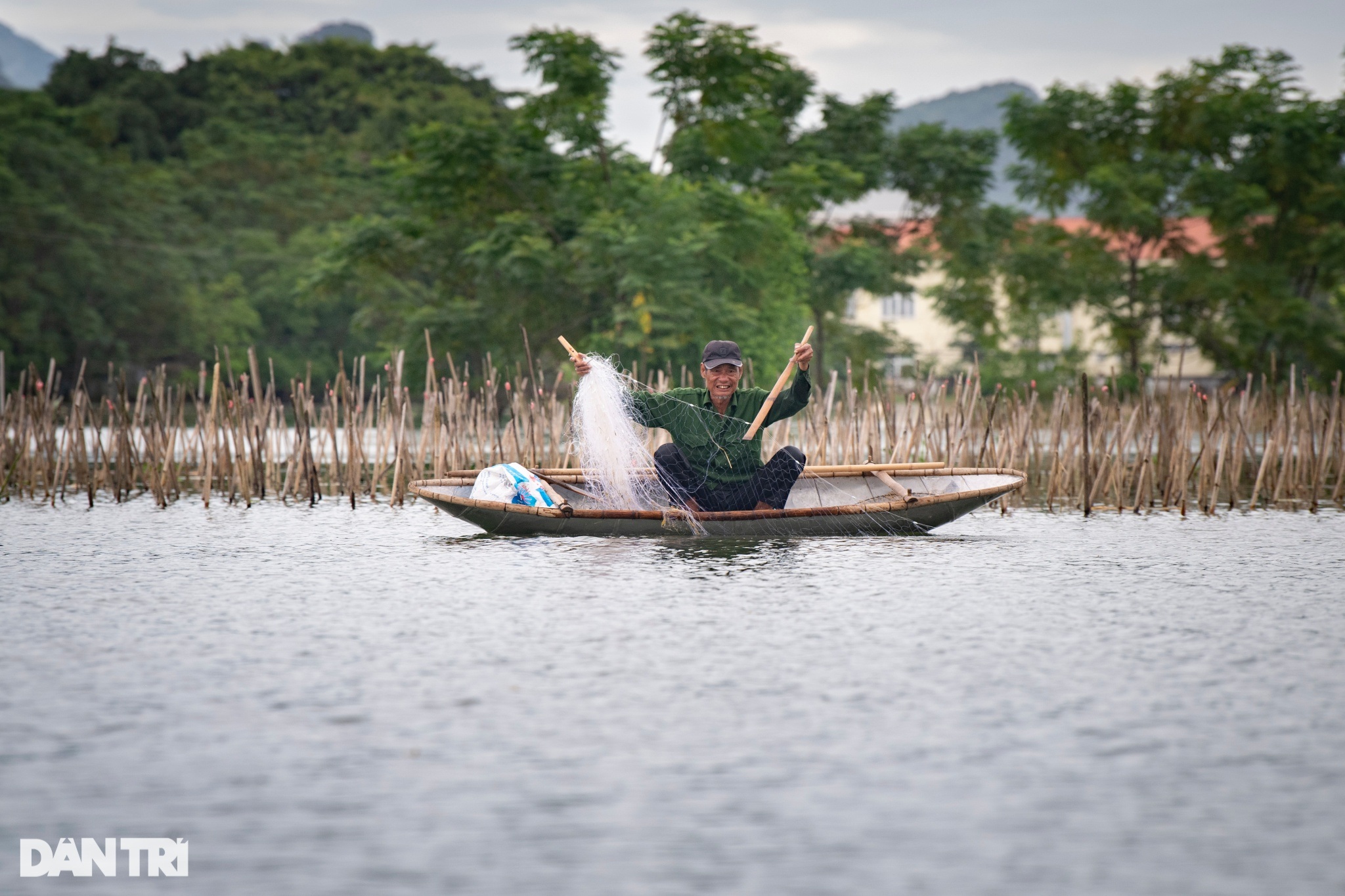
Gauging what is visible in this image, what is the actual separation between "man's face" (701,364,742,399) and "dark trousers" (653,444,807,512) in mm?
471

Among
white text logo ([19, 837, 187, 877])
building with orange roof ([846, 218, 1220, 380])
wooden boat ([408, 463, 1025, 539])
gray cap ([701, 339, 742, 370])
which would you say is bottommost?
white text logo ([19, 837, 187, 877])

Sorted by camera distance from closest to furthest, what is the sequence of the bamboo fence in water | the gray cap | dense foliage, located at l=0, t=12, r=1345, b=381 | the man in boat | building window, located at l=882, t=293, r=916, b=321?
the gray cap → the man in boat → the bamboo fence in water → dense foliage, located at l=0, t=12, r=1345, b=381 → building window, located at l=882, t=293, r=916, b=321

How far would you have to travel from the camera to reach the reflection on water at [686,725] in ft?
11.1

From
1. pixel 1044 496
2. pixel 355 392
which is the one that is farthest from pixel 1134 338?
pixel 355 392

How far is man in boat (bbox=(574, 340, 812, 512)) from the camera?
9.69m

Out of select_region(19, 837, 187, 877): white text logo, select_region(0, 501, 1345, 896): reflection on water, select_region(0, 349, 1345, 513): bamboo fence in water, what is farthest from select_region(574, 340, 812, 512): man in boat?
select_region(19, 837, 187, 877): white text logo

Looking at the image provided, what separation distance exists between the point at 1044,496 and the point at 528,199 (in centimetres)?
1841

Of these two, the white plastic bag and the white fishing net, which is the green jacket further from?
the white plastic bag

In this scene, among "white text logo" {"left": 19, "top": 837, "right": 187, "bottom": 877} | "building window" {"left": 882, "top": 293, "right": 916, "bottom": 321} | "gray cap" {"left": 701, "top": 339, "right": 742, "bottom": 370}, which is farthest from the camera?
"building window" {"left": 882, "top": 293, "right": 916, "bottom": 321}

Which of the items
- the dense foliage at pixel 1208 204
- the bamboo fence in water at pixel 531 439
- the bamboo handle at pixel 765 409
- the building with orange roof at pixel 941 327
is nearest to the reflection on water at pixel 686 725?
the bamboo handle at pixel 765 409

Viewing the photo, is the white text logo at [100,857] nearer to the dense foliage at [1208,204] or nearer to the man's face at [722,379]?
the man's face at [722,379]

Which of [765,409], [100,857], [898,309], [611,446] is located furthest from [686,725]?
[898,309]

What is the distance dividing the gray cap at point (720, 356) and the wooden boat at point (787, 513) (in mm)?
882

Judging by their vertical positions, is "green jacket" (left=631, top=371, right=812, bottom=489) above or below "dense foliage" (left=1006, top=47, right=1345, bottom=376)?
below
